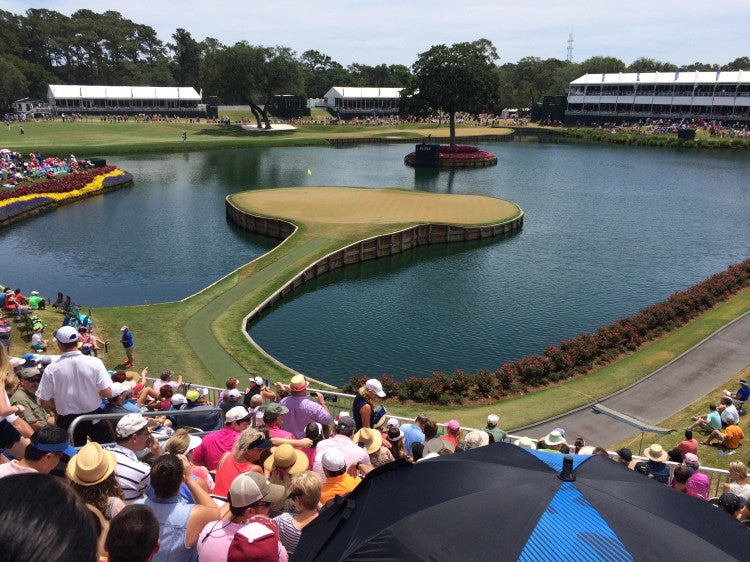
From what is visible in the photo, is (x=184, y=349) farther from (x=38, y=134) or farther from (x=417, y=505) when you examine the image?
(x=38, y=134)

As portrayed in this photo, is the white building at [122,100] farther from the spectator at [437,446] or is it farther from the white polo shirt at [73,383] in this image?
the spectator at [437,446]

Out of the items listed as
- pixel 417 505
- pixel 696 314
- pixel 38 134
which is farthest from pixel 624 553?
pixel 38 134

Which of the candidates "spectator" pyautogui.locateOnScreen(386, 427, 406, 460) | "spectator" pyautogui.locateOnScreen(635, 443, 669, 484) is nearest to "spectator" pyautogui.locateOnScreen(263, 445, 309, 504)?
"spectator" pyautogui.locateOnScreen(386, 427, 406, 460)

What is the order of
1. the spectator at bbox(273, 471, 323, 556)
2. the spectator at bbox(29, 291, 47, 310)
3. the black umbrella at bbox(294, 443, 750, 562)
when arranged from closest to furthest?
the black umbrella at bbox(294, 443, 750, 562), the spectator at bbox(273, 471, 323, 556), the spectator at bbox(29, 291, 47, 310)

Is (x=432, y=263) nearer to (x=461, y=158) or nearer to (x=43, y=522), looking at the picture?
(x=43, y=522)

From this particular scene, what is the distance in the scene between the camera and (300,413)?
36.4ft

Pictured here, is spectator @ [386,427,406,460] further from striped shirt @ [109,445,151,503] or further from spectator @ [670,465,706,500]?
striped shirt @ [109,445,151,503]

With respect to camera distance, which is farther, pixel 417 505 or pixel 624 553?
pixel 417 505

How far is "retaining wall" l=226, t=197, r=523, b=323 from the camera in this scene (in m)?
35.7

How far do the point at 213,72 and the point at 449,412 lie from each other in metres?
101

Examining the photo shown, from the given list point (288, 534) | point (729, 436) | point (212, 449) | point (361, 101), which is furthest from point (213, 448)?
point (361, 101)

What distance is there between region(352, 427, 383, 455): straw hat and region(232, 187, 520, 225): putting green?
3265 cm

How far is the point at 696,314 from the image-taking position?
27.0m

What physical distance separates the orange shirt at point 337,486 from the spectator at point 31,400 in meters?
5.02
